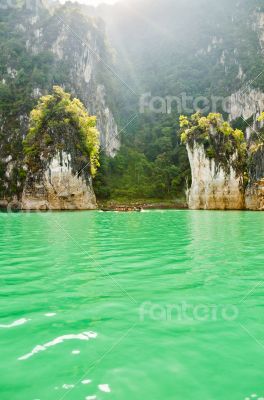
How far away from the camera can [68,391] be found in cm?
392

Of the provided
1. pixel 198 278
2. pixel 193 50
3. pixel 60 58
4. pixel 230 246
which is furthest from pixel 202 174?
pixel 193 50

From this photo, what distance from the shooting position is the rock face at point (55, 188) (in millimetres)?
55938

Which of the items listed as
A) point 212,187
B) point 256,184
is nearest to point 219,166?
point 212,187

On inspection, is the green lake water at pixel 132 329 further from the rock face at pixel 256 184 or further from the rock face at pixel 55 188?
the rock face at pixel 55 188

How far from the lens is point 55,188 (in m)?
56.2

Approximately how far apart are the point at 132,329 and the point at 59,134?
181 feet

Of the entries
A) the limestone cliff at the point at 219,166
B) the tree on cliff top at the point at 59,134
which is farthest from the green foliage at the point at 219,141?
the tree on cliff top at the point at 59,134

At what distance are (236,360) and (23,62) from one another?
358 ft

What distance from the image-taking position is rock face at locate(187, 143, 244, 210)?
186ft

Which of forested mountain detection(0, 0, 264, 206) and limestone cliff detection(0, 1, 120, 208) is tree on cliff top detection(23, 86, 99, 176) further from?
limestone cliff detection(0, 1, 120, 208)

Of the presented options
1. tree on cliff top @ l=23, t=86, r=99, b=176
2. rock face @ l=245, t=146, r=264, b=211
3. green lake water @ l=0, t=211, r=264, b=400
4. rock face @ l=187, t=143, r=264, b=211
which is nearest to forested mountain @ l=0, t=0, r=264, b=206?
tree on cliff top @ l=23, t=86, r=99, b=176

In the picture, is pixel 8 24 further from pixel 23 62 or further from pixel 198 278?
pixel 198 278

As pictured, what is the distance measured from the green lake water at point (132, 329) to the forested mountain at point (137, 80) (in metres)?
65.0

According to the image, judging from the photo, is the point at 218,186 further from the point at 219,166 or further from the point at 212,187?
the point at 219,166
